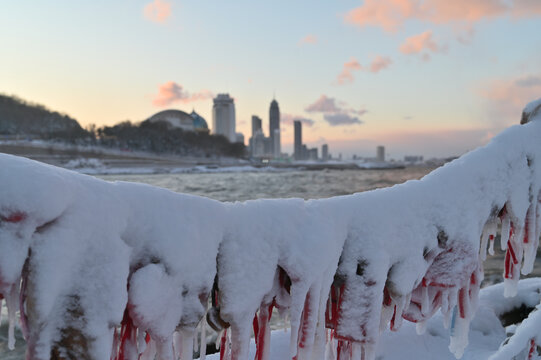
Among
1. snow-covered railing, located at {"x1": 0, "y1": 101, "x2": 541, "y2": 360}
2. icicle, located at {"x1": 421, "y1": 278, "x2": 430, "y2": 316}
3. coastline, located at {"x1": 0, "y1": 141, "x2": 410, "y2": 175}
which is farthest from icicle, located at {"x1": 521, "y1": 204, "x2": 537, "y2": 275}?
coastline, located at {"x1": 0, "y1": 141, "x2": 410, "y2": 175}

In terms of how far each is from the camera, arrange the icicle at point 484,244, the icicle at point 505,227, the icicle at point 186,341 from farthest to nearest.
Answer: the icicle at point 505,227
the icicle at point 484,244
the icicle at point 186,341

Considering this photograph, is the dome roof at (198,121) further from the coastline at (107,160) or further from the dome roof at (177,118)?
the coastline at (107,160)

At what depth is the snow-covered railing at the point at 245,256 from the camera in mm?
1574

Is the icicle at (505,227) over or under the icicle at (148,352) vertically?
over

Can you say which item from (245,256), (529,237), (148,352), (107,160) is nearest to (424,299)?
(529,237)

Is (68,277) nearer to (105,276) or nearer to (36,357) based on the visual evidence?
(105,276)

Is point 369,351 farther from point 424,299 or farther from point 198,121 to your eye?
point 198,121

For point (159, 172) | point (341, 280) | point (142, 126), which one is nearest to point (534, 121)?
point (341, 280)

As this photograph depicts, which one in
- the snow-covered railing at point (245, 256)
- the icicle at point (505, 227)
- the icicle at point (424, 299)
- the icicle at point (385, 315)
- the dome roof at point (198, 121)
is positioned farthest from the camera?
the dome roof at point (198, 121)

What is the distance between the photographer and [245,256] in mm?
1978

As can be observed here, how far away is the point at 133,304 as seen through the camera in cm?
173

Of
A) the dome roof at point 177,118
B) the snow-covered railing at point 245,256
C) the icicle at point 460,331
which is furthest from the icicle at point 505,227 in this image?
the dome roof at point 177,118

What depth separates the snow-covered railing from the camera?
1.57 meters

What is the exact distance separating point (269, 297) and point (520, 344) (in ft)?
10.6
